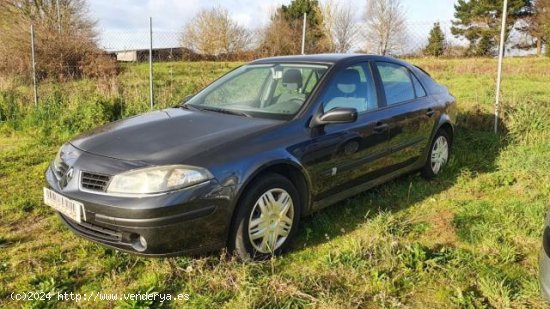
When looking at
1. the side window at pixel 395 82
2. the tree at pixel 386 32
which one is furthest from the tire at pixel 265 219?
the tree at pixel 386 32

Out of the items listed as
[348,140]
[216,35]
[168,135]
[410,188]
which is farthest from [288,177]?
[216,35]

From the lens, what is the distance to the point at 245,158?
3.27 meters

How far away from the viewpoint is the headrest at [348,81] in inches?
164

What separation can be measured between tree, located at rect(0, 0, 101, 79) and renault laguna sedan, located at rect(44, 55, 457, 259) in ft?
31.6

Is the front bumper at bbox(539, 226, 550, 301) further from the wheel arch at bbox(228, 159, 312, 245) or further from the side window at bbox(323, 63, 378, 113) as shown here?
the side window at bbox(323, 63, 378, 113)

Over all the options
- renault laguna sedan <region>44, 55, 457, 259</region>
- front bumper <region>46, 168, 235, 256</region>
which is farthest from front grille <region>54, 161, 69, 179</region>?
front bumper <region>46, 168, 235, 256</region>

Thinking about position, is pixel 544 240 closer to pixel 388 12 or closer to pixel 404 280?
pixel 404 280

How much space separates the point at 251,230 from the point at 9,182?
11.3ft

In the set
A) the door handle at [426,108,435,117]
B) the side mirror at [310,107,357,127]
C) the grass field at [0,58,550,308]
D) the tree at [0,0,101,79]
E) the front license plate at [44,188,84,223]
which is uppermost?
the tree at [0,0,101,79]

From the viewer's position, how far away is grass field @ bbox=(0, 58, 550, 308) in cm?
304

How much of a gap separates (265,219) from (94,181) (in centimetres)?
118

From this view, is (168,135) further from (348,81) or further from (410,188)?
(410,188)

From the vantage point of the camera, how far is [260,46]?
70.4 feet

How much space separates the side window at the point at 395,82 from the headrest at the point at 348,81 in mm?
397
